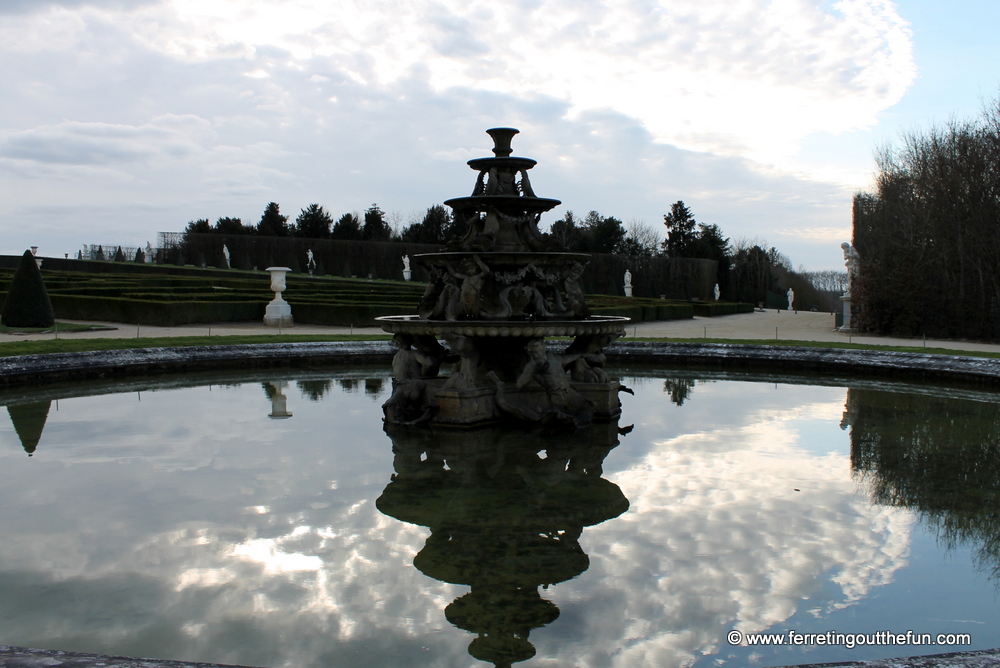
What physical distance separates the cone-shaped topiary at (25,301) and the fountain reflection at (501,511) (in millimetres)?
15938

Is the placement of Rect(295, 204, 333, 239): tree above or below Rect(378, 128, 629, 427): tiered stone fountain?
above

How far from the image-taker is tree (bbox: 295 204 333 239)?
6675 centimetres

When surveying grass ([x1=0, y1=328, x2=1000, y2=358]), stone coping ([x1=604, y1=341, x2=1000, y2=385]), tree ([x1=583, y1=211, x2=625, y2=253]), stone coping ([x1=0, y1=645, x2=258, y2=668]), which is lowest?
stone coping ([x1=0, y1=645, x2=258, y2=668])

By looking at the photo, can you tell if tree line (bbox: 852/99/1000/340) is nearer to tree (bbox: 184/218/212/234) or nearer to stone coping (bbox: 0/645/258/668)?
stone coping (bbox: 0/645/258/668)

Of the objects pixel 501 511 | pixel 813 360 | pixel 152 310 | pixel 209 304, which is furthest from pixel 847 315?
pixel 501 511

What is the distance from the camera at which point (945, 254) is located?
25344 mm

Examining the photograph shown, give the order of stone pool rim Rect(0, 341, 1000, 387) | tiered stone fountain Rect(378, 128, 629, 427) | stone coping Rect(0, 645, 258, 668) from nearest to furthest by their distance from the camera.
Answer: 1. stone coping Rect(0, 645, 258, 668)
2. tiered stone fountain Rect(378, 128, 629, 427)
3. stone pool rim Rect(0, 341, 1000, 387)

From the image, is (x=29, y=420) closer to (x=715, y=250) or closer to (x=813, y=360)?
(x=813, y=360)

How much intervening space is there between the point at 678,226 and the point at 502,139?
57702 mm

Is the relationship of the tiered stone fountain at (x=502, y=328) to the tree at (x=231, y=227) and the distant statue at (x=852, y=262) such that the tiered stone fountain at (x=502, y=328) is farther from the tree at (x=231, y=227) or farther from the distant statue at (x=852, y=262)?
the tree at (x=231, y=227)

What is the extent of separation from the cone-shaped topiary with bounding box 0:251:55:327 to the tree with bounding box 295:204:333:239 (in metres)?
45.8

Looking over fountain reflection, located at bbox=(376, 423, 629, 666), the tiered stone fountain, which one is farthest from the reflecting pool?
the tiered stone fountain

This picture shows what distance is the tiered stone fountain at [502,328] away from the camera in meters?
9.77

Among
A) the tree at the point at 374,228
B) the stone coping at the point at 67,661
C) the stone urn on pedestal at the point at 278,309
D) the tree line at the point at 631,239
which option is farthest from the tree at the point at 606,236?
the stone coping at the point at 67,661
